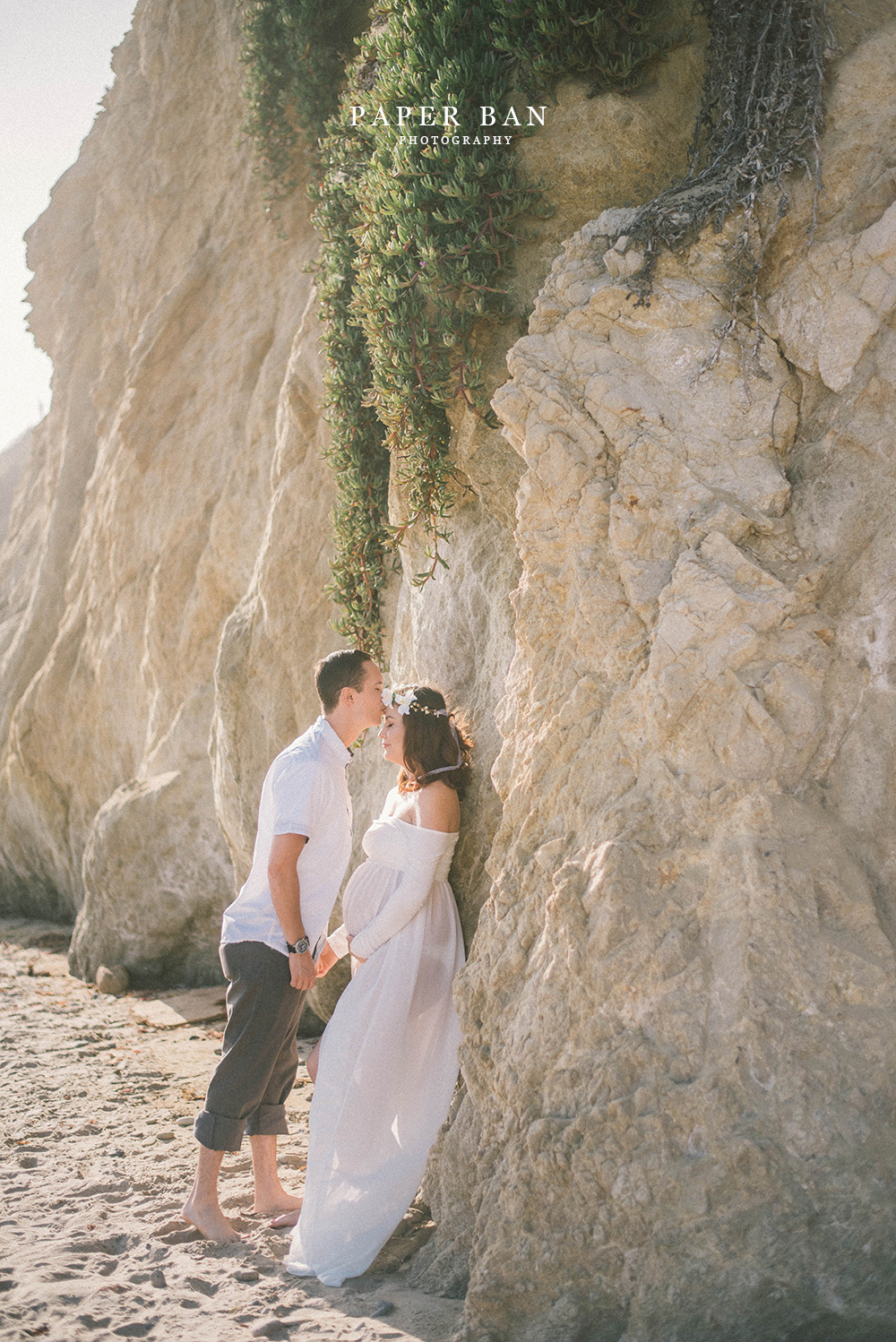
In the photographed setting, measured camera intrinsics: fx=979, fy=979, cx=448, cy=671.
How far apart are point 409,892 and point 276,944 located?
0.61 meters

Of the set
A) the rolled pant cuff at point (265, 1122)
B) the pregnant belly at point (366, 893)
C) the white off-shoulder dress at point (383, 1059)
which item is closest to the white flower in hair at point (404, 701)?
the white off-shoulder dress at point (383, 1059)

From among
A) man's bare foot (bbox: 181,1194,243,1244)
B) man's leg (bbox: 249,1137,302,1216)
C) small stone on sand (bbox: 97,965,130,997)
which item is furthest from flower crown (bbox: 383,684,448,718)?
small stone on sand (bbox: 97,965,130,997)

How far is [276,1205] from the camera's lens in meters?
4.13

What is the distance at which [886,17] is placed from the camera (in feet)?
12.8

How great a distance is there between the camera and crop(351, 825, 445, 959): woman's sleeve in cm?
411

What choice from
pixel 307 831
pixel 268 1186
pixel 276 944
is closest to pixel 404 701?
pixel 307 831

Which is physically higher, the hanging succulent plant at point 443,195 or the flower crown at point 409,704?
the hanging succulent plant at point 443,195

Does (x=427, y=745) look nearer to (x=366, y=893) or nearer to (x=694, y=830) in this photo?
(x=366, y=893)

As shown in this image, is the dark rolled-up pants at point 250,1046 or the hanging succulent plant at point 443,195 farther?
the hanging succulent plant at point 443,195

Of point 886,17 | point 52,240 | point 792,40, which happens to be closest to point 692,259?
point 792,40

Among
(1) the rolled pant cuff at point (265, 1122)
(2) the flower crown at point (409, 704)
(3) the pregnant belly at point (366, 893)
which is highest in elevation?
(2) the flower crown at point (409, 704)

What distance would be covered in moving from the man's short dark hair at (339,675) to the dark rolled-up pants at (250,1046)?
1.11 m

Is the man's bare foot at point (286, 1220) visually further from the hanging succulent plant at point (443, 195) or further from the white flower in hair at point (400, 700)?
the hanging succulent plant at point (443, 195)

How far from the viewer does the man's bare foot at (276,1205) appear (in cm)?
412
